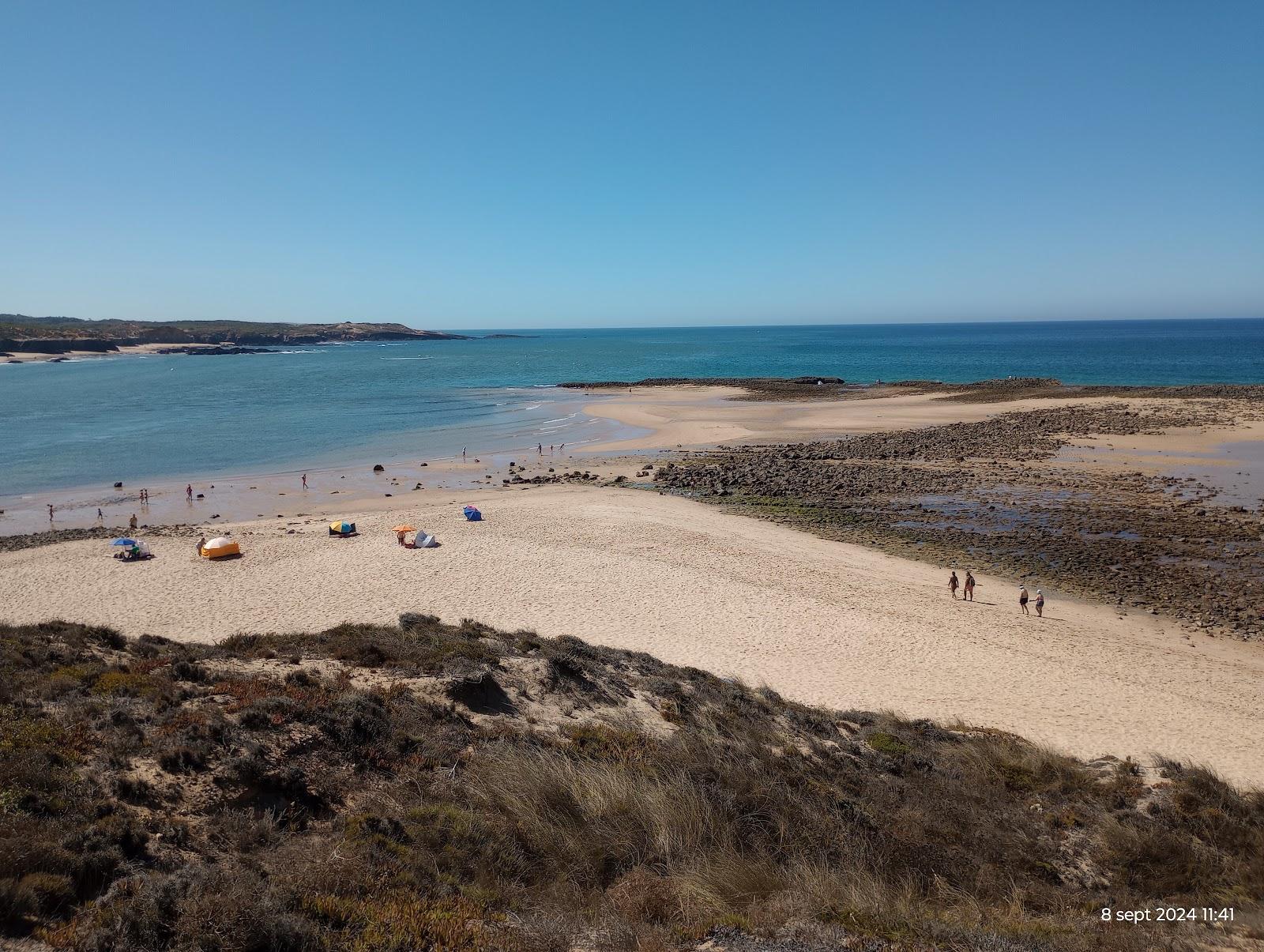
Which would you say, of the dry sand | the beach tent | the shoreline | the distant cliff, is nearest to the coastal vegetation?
the dry sand

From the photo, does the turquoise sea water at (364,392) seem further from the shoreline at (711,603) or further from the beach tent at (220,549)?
the beach tent at (220,549)

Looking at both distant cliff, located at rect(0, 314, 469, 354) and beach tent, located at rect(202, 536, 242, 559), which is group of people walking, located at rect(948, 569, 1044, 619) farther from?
distant cliff, located at rect(0, 314, 469, 354)

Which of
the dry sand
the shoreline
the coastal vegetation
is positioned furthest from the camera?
the shoreline

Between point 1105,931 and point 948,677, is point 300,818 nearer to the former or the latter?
point 1105,931

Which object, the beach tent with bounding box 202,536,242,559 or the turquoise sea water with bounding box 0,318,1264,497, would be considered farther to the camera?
the turquoise sea water with bounding box 0,318,1264,497

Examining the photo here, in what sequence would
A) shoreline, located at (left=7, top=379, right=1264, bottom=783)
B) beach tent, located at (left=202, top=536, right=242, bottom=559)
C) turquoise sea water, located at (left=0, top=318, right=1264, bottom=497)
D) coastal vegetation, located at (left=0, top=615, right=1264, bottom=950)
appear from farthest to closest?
1. turquoise sea water, located at (left=0, top=318, right=1264, bottom=497)
2. beach tent, located at (left=202, top=536, right=242, bottom=559)
3. shoreline, located at (left=7, top=379, right=1264, bottom=783)
4. coastal vegetation, located at (left=0, top=615, right=1264, bottom=950)

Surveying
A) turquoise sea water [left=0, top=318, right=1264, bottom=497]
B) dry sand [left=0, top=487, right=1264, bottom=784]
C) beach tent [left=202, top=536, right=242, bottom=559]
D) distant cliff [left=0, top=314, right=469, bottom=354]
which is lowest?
dry sand [left=0, top=487, right=1264, bottom=784]

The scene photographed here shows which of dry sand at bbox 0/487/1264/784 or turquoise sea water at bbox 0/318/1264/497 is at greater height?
turquoise sea water at bbox 0/318/1264/497
